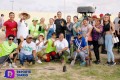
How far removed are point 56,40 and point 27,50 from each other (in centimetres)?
114

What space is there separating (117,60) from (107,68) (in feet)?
3.94

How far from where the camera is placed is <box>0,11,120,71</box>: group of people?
31.4ft

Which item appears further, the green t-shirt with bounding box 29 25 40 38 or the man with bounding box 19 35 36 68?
the green t-shirt with bounding box 29 25 40 38

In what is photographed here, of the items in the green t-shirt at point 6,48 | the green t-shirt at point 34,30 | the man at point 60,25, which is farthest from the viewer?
the green t-shirt at point 34,30

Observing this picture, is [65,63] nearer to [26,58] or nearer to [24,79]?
[26,58]

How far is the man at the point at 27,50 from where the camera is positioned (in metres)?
9.54

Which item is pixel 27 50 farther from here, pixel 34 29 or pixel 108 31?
pixel 108 31

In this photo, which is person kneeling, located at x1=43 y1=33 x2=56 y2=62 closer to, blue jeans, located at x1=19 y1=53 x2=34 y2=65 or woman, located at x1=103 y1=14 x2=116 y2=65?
blue jeans, located at x1=19 y1=53 x2=34 y2=65

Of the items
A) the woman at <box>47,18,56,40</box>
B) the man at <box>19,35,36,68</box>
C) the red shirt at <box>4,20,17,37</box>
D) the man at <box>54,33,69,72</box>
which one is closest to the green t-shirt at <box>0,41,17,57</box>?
the man at <box>19,35,36,68</box>

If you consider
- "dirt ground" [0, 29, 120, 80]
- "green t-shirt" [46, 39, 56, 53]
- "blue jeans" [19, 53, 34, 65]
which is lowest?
"dirt ground" [0, 29, 120, 80]

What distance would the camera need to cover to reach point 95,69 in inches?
368

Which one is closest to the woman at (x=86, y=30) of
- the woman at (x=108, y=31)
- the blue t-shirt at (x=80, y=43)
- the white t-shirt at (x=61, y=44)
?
the blue t-shirt at (x=80, y=43)

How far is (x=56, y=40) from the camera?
33.7 feet

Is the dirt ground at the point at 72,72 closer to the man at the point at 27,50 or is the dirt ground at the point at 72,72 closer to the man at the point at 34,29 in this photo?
the man at the point at 27,50
